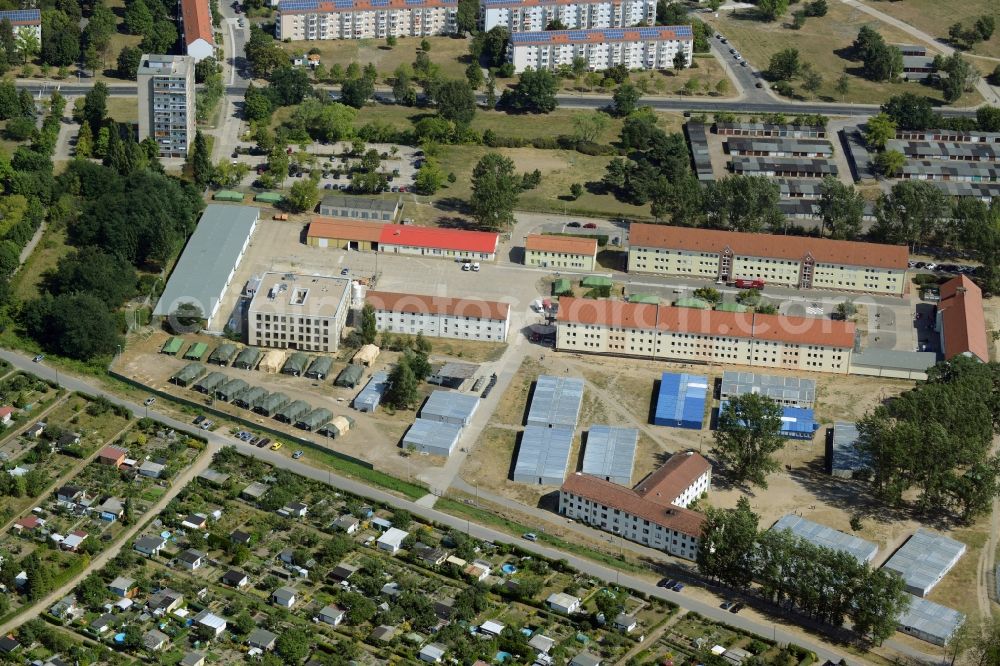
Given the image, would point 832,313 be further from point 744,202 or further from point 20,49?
point 20,49

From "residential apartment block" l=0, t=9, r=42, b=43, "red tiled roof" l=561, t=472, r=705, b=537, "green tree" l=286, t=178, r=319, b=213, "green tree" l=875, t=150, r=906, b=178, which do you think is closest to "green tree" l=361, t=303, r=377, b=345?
"green tree" l=286, t=178, r=319, b=213

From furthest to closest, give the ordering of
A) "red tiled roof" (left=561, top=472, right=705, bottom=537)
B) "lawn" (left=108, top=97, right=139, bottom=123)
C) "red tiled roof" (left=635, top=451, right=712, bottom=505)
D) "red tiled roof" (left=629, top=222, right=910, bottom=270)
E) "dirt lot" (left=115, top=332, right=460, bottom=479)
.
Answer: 1. "lawn" (left=108, top=97, right=139, bottom=123)
2. "red tiled roof" (left=629, top=222, right=910, bottom=270)
3. "dirt lot" (left=115, top=332, right=460, bottom=479)
4. "red tiled roof" (left=635, top=451, right=712, bottom=505)
5. "red tiled roof" (left=561, top=472, right=705, bottom=537)

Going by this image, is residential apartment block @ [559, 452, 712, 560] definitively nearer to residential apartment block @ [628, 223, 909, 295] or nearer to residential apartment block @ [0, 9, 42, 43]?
residential apartment block @ [628, 223, 909, 295]

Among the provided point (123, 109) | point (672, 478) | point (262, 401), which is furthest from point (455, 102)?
point (672, 478)

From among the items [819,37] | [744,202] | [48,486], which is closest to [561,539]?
[48,486]

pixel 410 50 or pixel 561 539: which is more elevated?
pixel 410 50

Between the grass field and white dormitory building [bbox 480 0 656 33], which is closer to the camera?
white dormitory building [bbox 480 0 656 33]

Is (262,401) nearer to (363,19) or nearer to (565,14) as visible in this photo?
(363,19)

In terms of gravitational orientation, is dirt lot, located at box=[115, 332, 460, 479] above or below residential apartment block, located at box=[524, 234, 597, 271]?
below
